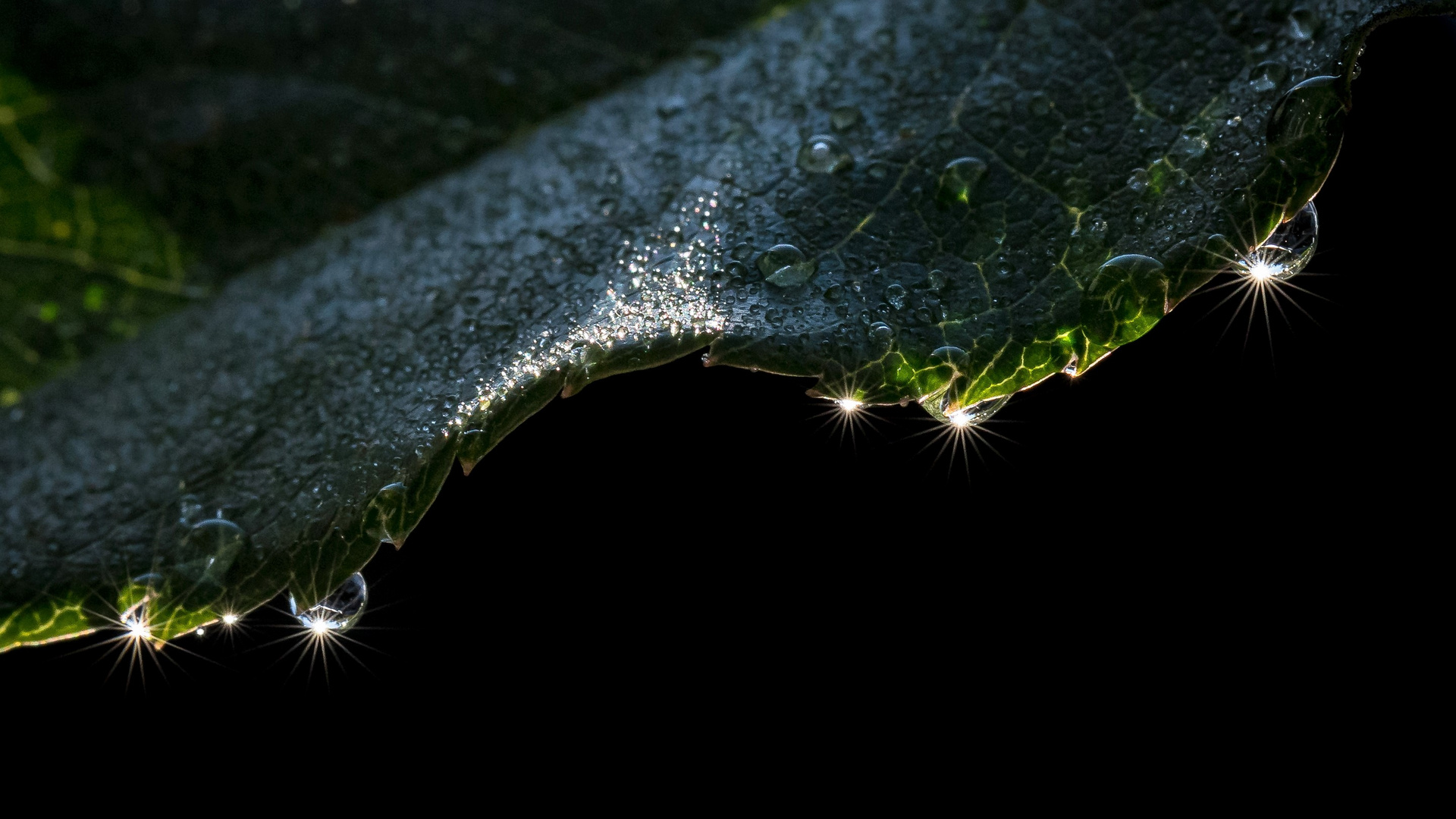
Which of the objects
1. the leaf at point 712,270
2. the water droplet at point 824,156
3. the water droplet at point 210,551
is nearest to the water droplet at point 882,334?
the leaf at point 712,270

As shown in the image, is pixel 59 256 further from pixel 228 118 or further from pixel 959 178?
pixel 959 178

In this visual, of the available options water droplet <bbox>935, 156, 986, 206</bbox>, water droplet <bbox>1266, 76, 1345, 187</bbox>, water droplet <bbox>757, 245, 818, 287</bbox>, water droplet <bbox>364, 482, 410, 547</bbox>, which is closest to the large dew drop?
water droplet <bbox>1266, 76, 1345, 187</bbox>

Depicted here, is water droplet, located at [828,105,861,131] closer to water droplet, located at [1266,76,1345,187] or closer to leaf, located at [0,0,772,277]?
leaf, located at [0,0,772,277]

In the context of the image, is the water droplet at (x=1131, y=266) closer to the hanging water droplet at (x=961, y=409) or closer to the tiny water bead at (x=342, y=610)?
the hanging water droplet at (x=961, y=409)

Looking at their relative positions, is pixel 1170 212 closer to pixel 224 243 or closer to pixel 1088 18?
pixel 1088 18

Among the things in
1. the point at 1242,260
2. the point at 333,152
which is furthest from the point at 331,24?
the point at 1242,260

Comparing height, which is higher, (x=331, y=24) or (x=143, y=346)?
(x=331, y=24)

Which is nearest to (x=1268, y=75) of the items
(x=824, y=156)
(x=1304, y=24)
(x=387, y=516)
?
(x=1304, y=24)
